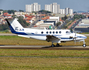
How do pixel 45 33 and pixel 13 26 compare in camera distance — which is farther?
pixel 13 26

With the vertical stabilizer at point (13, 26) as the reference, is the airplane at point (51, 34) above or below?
below

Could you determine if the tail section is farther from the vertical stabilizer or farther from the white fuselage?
the white fuselage

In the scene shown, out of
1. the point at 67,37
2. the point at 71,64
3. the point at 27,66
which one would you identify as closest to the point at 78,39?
the point at 67,37

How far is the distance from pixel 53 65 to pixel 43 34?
18835 millimetres

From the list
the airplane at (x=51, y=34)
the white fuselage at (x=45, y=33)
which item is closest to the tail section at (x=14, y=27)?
the airplane at (x=51, y=34)

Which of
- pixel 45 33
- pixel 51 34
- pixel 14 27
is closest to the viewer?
pixel 51 34

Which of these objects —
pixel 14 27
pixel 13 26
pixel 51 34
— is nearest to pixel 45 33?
pixel 51 34

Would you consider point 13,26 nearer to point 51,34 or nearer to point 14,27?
point 14,27

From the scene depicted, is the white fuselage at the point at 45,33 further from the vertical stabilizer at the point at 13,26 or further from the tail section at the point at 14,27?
the vertical stabilizer at the point at 13,26

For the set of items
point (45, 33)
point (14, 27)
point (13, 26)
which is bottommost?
point (45, 33)

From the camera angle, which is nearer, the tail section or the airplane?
the airplane

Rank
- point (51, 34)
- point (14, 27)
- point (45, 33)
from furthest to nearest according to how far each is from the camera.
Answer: point (14, 27), point (45, 33), point (51, 34)

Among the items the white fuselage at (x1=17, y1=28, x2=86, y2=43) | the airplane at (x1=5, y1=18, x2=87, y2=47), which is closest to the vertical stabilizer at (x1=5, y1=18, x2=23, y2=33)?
the airplane at (x1=5, y1=18, x2=87, y2=47)

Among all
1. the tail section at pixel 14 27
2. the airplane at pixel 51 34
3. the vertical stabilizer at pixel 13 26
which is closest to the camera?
the airplane at pixel 51 34
